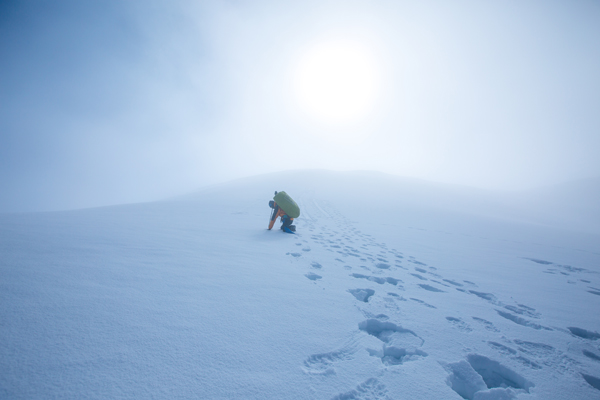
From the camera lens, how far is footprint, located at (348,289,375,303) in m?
2.79

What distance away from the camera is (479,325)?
8.13 ft

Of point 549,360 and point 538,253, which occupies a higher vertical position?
point 538,253

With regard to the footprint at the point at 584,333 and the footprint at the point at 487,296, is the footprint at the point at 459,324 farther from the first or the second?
the footprint at the point at 584,333

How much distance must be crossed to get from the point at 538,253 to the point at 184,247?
9.47 m

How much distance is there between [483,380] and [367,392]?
3.69 feet

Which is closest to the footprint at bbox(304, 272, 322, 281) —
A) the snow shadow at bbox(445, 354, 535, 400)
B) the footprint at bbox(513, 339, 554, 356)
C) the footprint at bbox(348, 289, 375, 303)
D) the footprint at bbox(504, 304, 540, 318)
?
the footprint at bbox(348, 289, 375, 303)

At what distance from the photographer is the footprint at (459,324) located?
7.76ft

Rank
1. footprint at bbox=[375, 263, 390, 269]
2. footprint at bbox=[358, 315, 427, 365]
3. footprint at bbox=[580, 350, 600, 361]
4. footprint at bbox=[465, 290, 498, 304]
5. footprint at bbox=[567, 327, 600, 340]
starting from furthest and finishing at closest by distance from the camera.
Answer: footprint at bbox=[375, 263, 390, 269] < footprint at bbox=[465, 290, 498, 304] < footprint at bbox=[567, 327, 600, 340] < footprint at bbox=[580, 350, 600, 361] < footprint at bbox=[358, 315, 427, 365]

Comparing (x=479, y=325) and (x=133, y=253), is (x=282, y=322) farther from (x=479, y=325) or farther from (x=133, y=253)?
(x=133, y=253)

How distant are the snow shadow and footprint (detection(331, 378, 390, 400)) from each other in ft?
2.01

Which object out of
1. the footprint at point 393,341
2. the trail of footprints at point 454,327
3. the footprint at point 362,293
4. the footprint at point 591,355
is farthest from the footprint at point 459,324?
the footprint at point 591,355

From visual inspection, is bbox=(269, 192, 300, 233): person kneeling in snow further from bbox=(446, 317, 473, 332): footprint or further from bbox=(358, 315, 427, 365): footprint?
bbox=(446, 317, 473, 332): footprint

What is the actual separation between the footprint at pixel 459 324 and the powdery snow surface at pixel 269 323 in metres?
0.02

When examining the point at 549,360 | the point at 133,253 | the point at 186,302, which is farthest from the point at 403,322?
the point at 133,253
